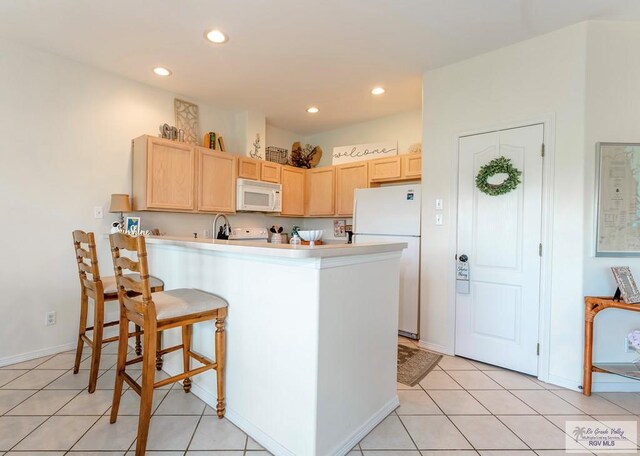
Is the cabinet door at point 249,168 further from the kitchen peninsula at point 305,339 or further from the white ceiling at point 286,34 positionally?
the kitchen peninsula at point 305,339

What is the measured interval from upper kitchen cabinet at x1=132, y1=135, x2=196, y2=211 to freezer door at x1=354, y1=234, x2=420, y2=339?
1991 millimetres

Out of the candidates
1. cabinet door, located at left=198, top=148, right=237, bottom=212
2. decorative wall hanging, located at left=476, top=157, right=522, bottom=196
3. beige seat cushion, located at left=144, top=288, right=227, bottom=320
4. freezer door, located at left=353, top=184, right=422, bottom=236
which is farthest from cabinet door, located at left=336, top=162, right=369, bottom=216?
beige seat cushion, located at left=144, top=288, right=227, bottom=320

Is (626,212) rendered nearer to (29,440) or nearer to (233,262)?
(233,262)

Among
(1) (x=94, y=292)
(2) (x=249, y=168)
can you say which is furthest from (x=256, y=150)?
(1) (x=94, y=292)

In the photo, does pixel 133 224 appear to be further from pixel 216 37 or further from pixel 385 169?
pixel 385 169

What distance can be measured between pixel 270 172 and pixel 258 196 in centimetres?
43

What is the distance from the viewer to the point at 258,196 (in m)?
4.16

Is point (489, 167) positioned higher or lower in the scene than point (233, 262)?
higher

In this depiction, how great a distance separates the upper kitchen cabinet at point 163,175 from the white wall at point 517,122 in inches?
100

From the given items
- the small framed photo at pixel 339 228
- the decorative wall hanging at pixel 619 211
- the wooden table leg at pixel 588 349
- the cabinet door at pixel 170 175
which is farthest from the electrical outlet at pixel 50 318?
the decorative wall hanging at pixel 619 211

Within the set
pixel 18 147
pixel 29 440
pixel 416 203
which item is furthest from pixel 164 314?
pixel 416 203

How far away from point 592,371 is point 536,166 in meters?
1.56

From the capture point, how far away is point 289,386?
1.56 m

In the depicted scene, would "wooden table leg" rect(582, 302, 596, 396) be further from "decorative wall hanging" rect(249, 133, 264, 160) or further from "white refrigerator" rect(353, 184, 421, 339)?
"decorative wall hanging" rect(249, 133, 264, 160)
